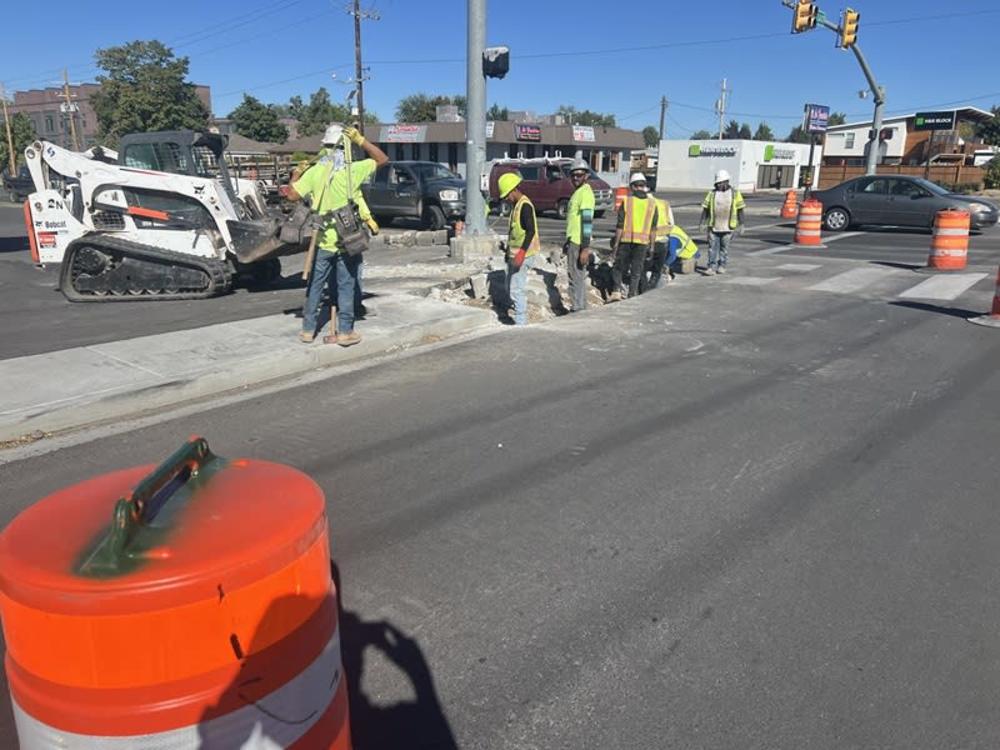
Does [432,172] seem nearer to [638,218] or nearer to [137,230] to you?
[137,230]

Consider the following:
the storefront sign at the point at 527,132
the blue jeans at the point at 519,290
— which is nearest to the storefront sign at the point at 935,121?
the storefront sign at the point at 527,132

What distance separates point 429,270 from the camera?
1386 cm

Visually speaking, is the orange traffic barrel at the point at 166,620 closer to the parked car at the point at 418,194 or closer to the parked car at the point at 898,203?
the parked car at the point at 418,194

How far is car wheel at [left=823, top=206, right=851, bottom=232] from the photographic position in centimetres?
2151

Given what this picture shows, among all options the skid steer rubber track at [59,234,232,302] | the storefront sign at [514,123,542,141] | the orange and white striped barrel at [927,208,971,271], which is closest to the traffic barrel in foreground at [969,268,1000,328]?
the orange and white striped barrel at [927,208,971,271]

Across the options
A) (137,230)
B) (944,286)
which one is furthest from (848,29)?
(137,230)

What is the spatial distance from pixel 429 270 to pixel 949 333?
834cm

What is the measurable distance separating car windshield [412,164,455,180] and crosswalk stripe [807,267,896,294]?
12.2 meters

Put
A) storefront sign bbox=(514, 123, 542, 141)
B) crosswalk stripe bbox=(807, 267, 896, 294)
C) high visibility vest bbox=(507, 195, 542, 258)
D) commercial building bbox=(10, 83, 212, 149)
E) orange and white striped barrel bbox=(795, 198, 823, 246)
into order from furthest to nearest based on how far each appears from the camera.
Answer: commercial building bbox=(10, 83, 212, 149)
storefront sign bbox=(514, 123, 542, 141)
orange and white striped barrel bbox=(795, 198, 823, 246)
crosswalk stripe bbox=(807, 267, 896, 294)
high visibility vest bbox=(507, 195, 542, 258)

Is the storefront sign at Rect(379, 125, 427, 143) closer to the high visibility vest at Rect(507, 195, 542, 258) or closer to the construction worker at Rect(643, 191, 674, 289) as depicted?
the construction worker at Rect(643, 191, 674, 289)

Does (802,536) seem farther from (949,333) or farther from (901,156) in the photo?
(901,156)

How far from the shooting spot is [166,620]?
1.54m

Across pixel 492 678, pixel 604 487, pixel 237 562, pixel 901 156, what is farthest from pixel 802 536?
pixel 901 156

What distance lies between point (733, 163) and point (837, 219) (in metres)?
41.7
